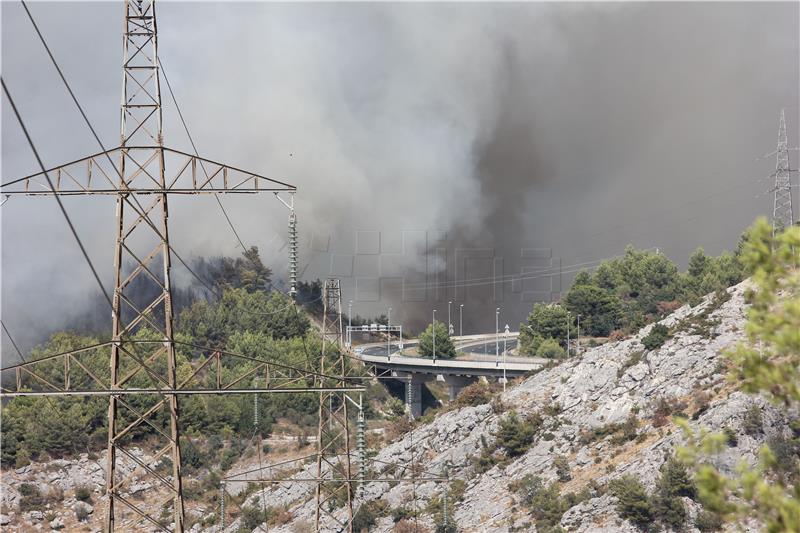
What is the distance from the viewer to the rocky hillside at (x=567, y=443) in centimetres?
6494

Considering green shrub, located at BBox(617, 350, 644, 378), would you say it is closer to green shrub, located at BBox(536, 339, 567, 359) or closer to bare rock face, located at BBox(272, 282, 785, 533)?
bare rock face, located at BBox(272, 282, 785, 533)

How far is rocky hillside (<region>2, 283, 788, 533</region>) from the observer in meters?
64.9

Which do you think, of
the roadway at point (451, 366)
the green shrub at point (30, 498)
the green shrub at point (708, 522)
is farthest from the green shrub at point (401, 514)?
the green shrub at point (30, 498)

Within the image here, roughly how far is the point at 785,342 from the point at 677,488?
155 ft

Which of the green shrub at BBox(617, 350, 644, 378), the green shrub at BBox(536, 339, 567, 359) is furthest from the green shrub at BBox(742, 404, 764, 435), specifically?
the green shrub at BBox(536, 339, 567, 359)

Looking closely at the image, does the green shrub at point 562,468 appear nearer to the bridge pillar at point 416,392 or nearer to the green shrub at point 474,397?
the green shrub at point 474,397

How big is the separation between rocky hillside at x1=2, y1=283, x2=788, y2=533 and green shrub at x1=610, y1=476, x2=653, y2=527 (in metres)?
0.32

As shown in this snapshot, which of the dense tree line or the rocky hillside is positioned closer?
the rocky hillside

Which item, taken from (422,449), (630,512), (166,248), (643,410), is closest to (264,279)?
(422,449)

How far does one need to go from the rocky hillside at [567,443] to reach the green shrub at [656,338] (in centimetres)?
15

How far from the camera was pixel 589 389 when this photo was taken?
81.8 m

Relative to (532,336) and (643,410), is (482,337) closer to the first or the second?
(532,336)

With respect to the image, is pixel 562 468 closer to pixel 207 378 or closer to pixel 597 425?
pixel 597 425

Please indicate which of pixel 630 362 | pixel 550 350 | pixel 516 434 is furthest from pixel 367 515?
pixel 550 350
